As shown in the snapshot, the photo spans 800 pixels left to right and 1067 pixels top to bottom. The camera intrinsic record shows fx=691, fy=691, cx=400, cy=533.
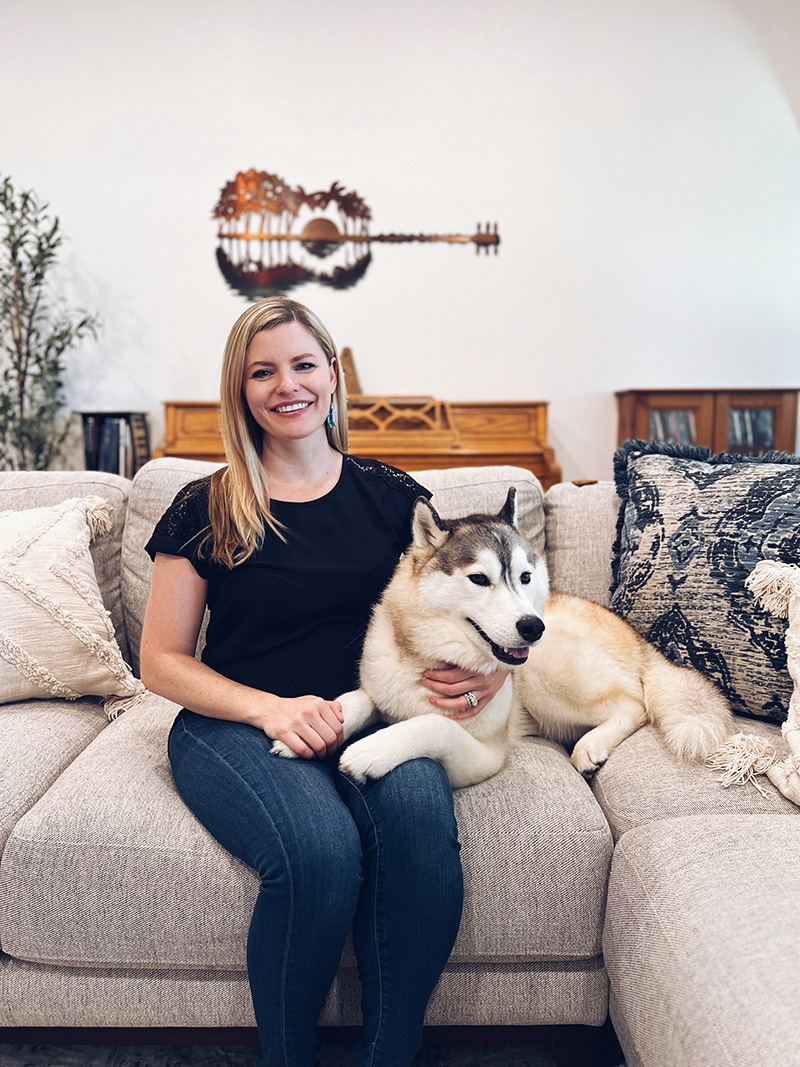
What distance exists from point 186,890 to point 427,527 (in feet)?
2.32

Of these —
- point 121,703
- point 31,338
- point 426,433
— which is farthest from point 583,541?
point 31,338

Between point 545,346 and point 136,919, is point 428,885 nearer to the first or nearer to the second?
point 136,919

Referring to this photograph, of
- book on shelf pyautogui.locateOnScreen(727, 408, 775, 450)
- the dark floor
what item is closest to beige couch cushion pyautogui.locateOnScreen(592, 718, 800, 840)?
the dark floor

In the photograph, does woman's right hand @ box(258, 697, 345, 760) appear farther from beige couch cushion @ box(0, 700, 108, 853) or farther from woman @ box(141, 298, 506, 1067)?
beige couch cushion @ box(0, 700, 108, 853)

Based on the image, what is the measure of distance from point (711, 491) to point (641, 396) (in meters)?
2.49

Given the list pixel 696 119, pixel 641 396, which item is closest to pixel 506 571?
pixel 641 396

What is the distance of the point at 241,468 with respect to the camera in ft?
4.33

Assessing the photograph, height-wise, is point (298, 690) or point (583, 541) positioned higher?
point (583, 541)

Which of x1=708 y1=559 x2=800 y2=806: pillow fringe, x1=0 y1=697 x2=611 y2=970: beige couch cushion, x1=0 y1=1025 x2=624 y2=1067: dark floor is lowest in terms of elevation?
x1=0 y1=1025 x2=624 y2=1067: dark floor

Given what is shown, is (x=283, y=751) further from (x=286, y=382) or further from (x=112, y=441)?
(x=112, y=441)

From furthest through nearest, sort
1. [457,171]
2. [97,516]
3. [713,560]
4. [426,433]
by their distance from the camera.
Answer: [457,171]
[426,433]
[97,516]
[713,560]

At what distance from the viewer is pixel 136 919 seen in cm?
106

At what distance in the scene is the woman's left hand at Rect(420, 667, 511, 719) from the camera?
1.24 metres

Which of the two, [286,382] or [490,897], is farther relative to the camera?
[286,382]
